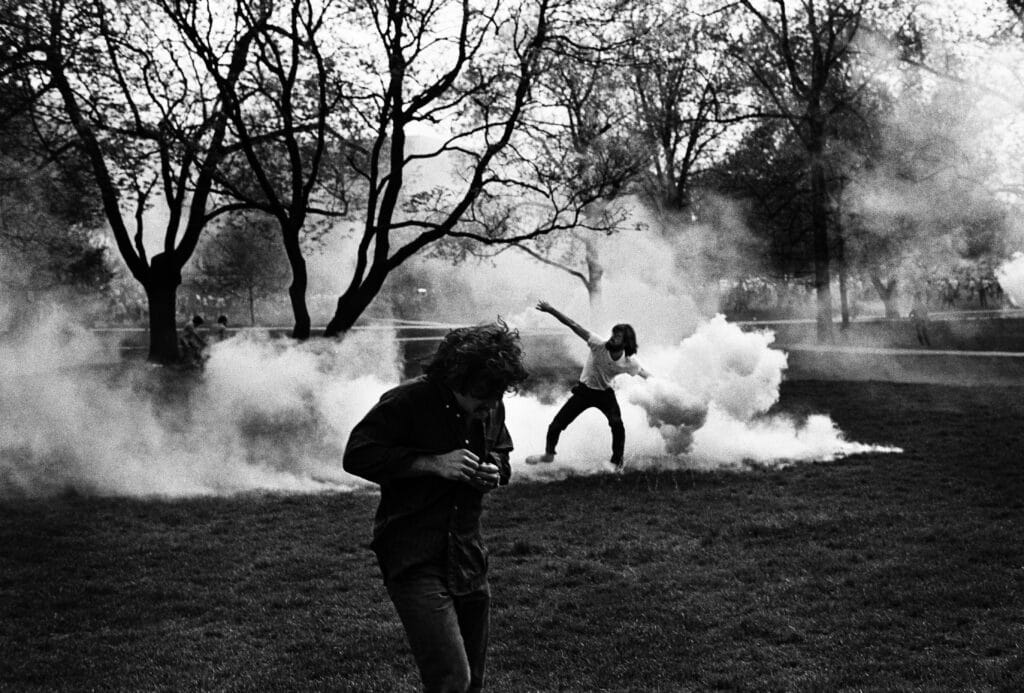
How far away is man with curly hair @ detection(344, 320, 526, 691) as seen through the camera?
3.29 meters

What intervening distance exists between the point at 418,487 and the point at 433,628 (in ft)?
1.66

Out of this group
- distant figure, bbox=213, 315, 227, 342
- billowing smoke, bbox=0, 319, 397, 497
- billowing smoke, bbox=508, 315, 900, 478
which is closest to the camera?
billowing smoke, bbox=0, 319, 397, 497

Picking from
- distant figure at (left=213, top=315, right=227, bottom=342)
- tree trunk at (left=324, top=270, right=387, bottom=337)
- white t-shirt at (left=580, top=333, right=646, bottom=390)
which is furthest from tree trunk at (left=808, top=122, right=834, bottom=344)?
white t-shirt at (left=580, top=333, right=646, bottom=390)

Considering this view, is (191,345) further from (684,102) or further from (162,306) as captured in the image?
(684,102)

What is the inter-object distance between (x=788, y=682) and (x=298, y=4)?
14400mm

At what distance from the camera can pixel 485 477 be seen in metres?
3.42

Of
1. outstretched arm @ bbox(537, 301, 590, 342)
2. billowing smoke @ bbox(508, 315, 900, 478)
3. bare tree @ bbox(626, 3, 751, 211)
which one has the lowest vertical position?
billowing smoke @ bbox(508, 315, 900, 478)

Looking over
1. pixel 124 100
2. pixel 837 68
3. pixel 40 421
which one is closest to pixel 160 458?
pixel 40 421

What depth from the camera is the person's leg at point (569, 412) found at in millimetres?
10891

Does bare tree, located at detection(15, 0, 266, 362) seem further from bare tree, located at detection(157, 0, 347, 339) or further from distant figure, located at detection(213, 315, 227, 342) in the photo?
distant figure, located at detection(213, 315, 227, 342)

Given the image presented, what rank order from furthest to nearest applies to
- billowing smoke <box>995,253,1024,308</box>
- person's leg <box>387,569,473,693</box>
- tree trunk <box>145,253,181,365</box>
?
tree trunk <box>145,253,181,365</box>, billowing smoke <box>995,253,1024,308</box>, person's leg <box>387,569,473,693</box>

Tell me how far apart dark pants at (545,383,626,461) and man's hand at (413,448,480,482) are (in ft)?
24.5

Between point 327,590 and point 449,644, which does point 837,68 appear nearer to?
point 327,590

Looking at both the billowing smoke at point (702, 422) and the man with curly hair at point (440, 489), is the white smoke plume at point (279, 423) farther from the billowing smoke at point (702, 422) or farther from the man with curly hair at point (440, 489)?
the man with curly hair at point (440, 489)
